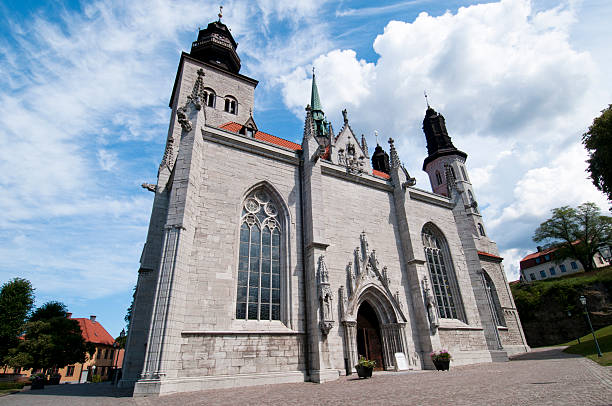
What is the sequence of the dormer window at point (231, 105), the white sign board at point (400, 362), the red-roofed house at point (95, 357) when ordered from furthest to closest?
the red-roofed house at point (95, 357) → the dormer window at point (231, 105) → the white sign board at point (400, 362)

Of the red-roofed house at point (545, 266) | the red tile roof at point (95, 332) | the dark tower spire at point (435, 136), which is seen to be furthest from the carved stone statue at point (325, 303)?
the red-roofed house at point (545, 266)

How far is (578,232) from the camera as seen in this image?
40.5 m

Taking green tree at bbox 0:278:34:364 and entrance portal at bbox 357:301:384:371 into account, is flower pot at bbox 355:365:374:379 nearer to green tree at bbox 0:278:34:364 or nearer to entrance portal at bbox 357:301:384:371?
entrance portal at bbox 357:301:384:371

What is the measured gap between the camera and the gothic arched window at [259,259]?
1189 cm

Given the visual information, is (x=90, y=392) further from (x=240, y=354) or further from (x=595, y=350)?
(x=595, y=350)

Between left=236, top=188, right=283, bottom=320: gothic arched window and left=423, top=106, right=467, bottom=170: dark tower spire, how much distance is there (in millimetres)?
28322

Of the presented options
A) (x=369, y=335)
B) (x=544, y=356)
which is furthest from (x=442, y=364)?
(x=544, y=356)

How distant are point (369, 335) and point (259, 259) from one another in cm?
666

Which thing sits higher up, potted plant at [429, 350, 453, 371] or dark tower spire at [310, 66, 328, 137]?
dark tower spire at [310, 66, 328, 137]

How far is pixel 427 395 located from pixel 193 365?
7.03 metres

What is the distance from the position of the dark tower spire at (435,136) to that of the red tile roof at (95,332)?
4759 centimetres

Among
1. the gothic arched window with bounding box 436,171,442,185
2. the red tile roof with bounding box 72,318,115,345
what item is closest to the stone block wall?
the gothic arched window with bounding box 436,171,442,185

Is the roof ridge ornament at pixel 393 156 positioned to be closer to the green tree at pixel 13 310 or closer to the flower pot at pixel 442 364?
the flower pot at pixel 442 364

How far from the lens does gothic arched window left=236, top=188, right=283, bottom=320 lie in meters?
11.9
